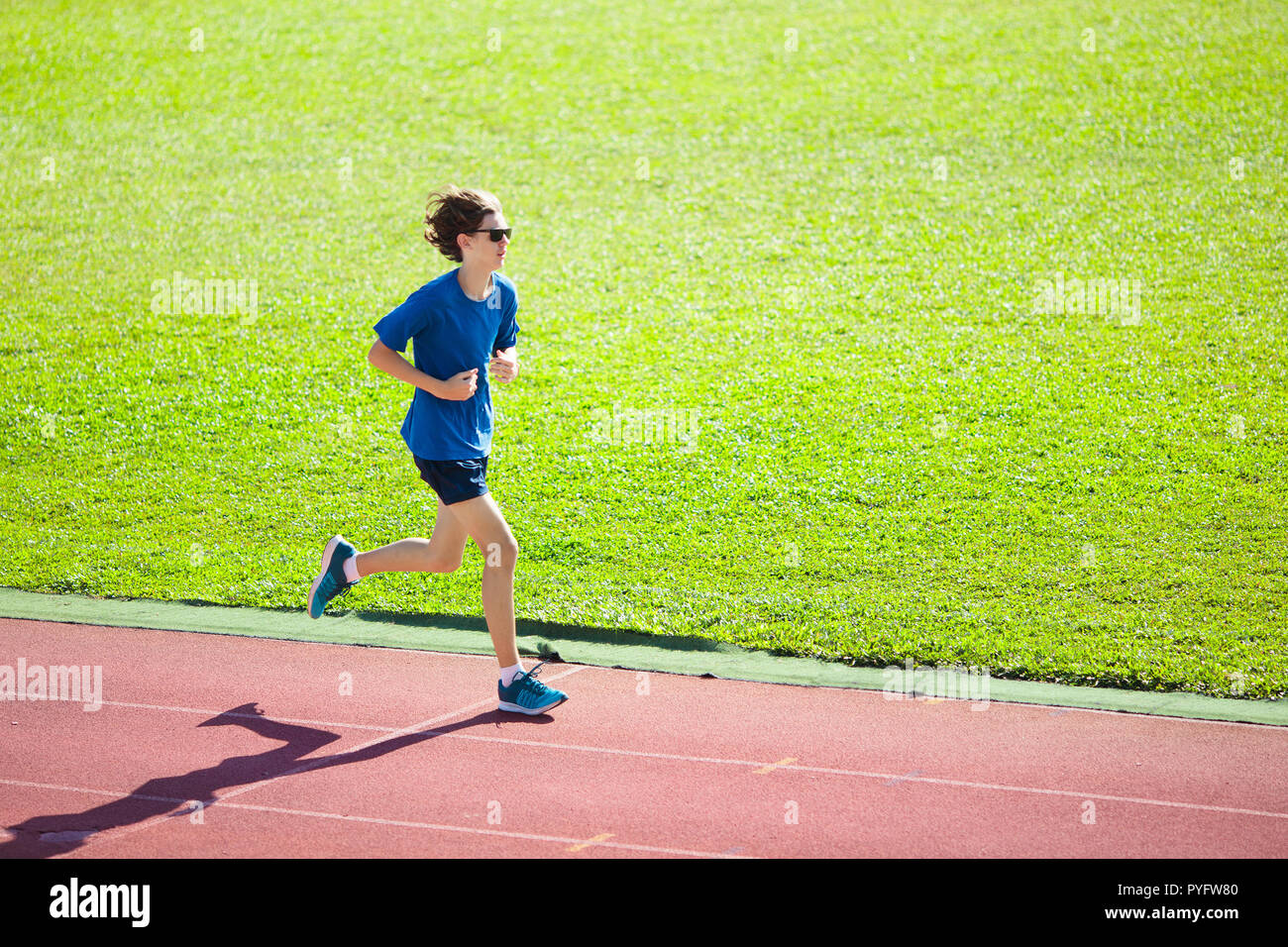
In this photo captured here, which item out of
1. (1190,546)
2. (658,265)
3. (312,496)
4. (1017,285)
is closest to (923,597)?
(1190,546)

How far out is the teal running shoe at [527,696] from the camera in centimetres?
624

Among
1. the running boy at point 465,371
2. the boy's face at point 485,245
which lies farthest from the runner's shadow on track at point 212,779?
the boy's face at point 485,245

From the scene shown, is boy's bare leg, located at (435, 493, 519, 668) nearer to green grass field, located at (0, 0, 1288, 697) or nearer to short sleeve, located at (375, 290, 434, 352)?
short sleeve, located at (375, 290, 434, 352)

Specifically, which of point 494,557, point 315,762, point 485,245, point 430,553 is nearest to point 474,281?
point 485,245

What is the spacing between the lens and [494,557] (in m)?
6.03

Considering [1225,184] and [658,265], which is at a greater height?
[1225,184]

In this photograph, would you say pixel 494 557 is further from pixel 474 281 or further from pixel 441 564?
pixel 474 281

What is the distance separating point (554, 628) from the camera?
25.4ft

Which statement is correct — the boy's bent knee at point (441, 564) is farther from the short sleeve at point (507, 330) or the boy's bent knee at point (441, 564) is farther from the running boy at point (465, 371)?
the short sleeve at point (507, 330)

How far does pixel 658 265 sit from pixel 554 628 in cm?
852

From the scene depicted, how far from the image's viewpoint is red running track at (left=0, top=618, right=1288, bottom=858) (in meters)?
4.95

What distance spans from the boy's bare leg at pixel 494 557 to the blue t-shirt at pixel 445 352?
10.5 inches

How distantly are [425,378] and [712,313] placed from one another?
851 centimetres
